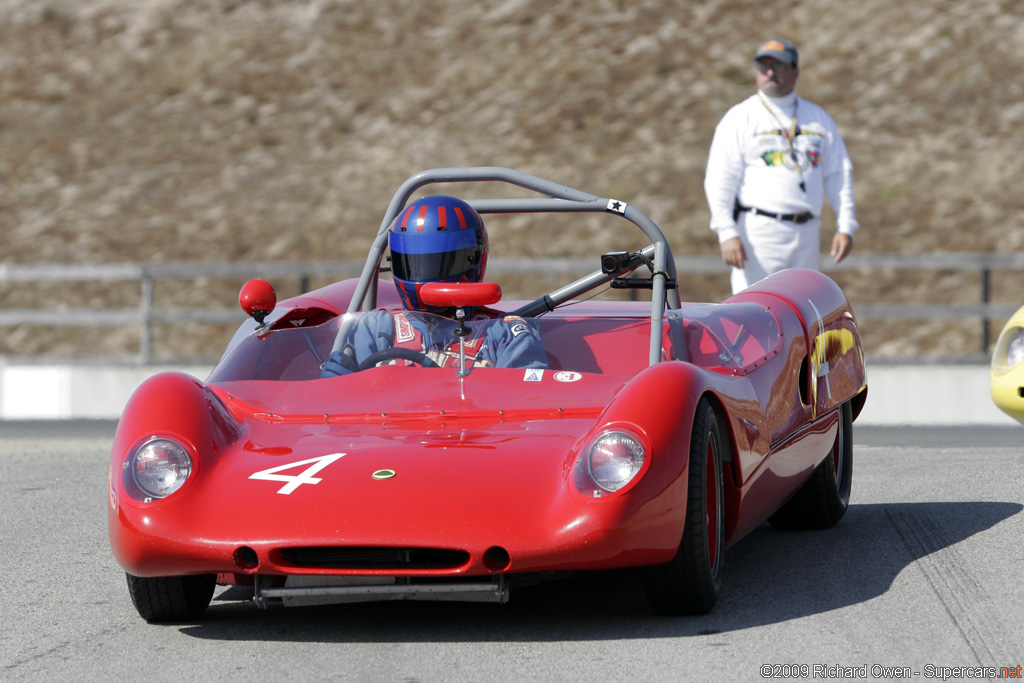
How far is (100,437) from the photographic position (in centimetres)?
1065

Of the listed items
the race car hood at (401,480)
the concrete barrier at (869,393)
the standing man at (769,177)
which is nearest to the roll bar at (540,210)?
the race car hood at (401,480)

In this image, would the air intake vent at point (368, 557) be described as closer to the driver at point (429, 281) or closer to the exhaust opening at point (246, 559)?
the exhaust opening at point (246, 559)

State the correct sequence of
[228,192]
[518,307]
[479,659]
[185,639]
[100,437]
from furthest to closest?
[228,192]
[100,437]
[518,307]
[185,639]
[479,659]

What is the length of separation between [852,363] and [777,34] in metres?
23.9

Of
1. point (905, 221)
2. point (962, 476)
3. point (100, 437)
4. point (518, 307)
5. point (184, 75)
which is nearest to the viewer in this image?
point (518, 307)

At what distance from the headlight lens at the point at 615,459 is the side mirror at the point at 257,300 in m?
1.88

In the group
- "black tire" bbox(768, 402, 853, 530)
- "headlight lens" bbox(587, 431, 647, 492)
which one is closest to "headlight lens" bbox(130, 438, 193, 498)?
"headlight lens" bbox(587, 431, 647, 492)

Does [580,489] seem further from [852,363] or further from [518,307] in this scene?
[852,363]

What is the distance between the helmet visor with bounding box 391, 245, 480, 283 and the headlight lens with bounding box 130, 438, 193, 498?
1328 mm

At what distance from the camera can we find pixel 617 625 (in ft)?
14.4

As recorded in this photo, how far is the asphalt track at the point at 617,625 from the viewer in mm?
3973

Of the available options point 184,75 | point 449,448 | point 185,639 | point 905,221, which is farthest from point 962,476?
point 184,75

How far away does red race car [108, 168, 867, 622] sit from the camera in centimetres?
419

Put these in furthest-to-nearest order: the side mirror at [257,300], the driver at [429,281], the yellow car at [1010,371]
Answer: the yellow car at [1010,371] < the side mirror at [257,300] < the driver at [429,281]
